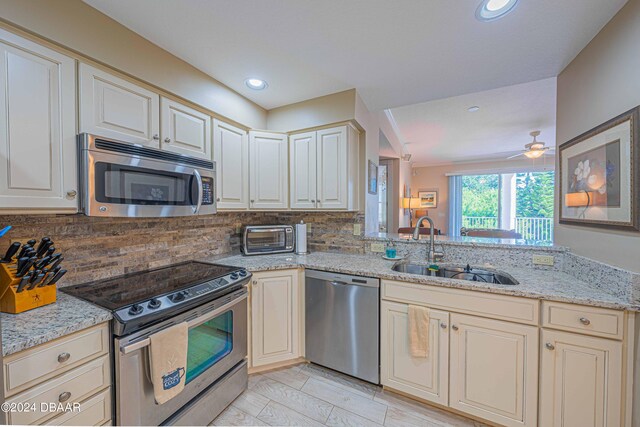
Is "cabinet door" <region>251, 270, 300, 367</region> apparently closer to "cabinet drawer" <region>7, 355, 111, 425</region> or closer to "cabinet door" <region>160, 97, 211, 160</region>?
"cabinet drawer" <region>7, 355, 111, 425</region>

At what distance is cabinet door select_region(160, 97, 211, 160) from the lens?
65.8 inches

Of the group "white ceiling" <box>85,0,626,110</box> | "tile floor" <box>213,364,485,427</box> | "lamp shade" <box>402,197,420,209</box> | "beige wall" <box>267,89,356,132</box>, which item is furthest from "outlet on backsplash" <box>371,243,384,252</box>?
"lamp shade" <box>402,197,420,209</box>

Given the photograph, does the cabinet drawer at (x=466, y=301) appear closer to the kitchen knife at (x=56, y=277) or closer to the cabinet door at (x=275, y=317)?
the cabinet door at (x=275, y=317)

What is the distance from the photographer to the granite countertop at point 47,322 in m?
0.88

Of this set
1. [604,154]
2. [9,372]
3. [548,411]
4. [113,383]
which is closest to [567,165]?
[604,154]

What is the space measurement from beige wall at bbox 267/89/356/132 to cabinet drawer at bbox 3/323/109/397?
208cm

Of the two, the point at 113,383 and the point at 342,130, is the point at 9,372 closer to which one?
the point at 113,383

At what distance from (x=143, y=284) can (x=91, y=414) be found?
0.63 meters

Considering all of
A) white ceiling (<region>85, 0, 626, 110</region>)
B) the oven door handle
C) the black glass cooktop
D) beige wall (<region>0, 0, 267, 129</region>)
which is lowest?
the oven door handle

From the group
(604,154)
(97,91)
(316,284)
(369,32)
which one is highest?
(369,32)

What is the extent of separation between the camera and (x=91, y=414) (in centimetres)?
105

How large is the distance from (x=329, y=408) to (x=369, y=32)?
2.46 metres

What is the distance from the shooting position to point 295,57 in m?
1.76

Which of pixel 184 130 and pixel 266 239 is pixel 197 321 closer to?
pixel 266 239
